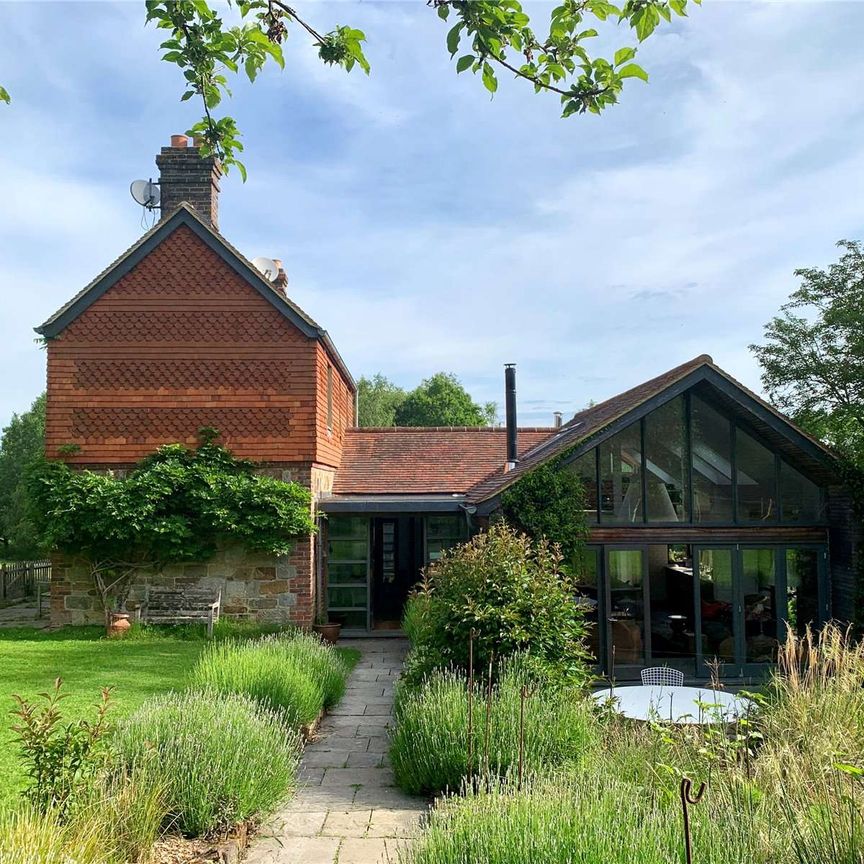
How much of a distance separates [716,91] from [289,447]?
1078 cm

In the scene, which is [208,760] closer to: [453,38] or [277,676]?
[277,676]

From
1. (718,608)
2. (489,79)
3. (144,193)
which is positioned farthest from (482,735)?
(144,193)

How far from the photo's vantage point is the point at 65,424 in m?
14.2

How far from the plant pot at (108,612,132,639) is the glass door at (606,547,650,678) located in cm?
842

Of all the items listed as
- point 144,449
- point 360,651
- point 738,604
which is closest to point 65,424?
point 144,449

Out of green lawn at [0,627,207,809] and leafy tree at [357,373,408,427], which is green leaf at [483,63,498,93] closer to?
green lawn at [0,627,207,809]

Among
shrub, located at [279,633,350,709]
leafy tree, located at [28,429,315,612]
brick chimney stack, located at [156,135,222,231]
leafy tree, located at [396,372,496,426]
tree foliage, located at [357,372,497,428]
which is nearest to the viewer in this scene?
shrub, located at [279,633,350,709]

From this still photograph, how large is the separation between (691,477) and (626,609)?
2300 millimetres

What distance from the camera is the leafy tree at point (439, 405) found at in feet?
166

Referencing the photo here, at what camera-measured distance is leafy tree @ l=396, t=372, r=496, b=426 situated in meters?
50.6

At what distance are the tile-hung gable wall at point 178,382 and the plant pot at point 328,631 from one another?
77 cm

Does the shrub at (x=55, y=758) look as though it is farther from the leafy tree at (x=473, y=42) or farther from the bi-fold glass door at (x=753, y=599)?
the bi-fold glass door at (x=753, y=599)

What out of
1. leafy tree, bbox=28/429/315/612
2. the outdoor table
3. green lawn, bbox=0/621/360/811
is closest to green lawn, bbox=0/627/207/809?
green lawn, bbox=0/621/360/811

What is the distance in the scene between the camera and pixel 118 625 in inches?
523
